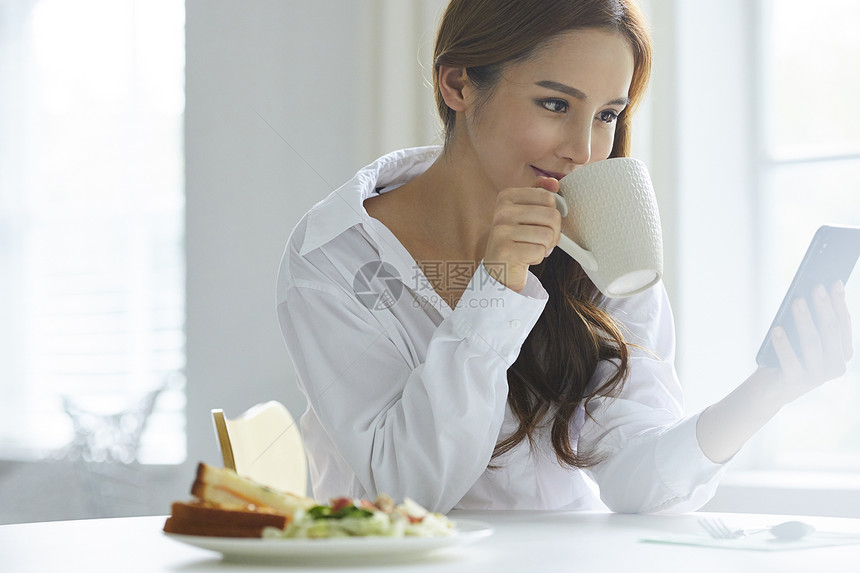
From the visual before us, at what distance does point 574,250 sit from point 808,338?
0.21 meters

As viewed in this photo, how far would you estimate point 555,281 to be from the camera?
1164mm

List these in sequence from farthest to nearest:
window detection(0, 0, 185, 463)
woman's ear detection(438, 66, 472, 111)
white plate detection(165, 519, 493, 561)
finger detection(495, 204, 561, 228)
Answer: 1. window detection(0, 0, 185, 463)
2. woman's ear detection(438, 66, 472, 111)
3. finger detection(495, 204, 561, 228)
4. white plate detection(165, 519, 493, 561)

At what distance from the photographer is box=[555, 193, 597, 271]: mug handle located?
784 millimetres

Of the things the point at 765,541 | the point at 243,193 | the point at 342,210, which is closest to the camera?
the point at 765,541

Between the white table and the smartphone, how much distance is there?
0.56 feet

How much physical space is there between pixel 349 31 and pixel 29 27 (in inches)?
52.5

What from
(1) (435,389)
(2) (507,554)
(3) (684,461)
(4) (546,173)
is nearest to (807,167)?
(4) (546,173)

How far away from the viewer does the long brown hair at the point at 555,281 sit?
Answer: 995 mm

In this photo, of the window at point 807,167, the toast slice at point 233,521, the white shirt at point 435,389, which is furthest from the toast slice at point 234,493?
the window at point 807,167

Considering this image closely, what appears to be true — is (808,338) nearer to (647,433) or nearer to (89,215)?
(647,433)

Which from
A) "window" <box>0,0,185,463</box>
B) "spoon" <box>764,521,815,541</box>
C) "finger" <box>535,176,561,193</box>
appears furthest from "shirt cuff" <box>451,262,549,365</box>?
"window" <box>0,0,185,463</box>

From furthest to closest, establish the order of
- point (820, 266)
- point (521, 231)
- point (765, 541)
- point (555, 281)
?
point (555, 281) < point (521, 231) < point (820, 266) < point (765, 541)

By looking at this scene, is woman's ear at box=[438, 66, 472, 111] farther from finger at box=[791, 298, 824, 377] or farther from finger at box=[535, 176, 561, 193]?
finger at box=[791, 298, 824, 377]

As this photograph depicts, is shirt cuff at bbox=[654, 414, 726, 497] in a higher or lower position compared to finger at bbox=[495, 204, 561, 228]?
lower
